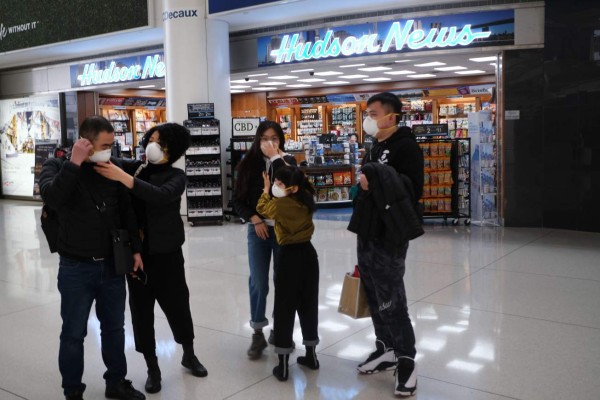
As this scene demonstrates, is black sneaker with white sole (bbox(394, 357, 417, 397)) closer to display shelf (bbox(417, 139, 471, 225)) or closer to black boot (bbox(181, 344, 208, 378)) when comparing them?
black boot (bbox(181, 344, 208, 378))

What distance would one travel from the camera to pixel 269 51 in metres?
10.8

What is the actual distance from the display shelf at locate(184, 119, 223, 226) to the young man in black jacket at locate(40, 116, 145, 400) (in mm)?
6567

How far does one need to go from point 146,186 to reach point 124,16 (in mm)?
8655

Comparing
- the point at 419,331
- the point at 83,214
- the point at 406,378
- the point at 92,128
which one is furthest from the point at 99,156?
the point at 419,331

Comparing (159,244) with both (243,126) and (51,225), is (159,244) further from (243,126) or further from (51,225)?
(243,126)

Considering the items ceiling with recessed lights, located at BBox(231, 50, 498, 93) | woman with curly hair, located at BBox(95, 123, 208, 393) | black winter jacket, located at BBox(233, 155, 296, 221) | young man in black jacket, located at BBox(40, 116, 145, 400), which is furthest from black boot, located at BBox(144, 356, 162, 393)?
ceiling with recessed lights, located at BBox(231, 50, 498, 93)

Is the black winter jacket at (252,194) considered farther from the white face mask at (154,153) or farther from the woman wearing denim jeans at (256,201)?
the white face mask at (154,153)

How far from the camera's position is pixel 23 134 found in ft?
49.6

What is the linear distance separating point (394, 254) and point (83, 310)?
5.38 feet

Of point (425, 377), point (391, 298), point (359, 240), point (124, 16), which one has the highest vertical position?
point (124, 16)

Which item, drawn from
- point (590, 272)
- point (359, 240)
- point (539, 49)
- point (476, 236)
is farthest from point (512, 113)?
point (359, 240)

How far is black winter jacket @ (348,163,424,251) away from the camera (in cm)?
310

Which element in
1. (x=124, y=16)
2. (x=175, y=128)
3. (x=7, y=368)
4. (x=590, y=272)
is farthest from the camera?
(x=124, y=16)

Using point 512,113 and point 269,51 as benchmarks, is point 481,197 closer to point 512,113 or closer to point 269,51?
point 512,113
